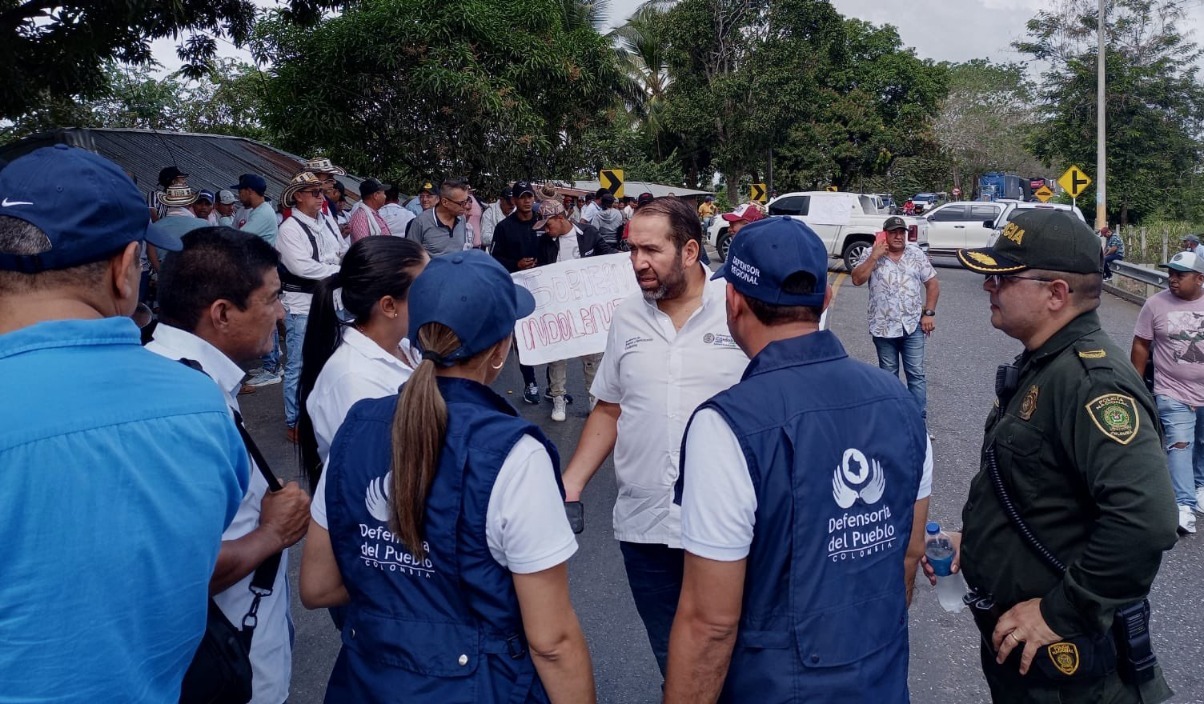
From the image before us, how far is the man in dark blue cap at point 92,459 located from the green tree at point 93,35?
7.69 metres

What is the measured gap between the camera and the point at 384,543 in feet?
6.14

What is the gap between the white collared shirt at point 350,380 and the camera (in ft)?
8.79

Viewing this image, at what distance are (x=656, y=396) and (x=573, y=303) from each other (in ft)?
13.5

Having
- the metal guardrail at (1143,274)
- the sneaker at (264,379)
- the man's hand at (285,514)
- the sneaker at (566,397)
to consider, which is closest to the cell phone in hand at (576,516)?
the man's hand at (285,514)

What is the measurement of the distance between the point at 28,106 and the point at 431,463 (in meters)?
10.7

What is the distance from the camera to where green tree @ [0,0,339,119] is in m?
8.51

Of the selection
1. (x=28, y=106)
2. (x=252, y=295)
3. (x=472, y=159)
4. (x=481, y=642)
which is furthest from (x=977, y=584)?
(x=472, y=159)

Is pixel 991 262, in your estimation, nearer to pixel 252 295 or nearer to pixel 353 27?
pixel 252 295

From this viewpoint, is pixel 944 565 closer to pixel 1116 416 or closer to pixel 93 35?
pixel 1116 416

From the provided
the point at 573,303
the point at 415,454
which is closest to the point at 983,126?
the point at 573,303

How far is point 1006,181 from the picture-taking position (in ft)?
154

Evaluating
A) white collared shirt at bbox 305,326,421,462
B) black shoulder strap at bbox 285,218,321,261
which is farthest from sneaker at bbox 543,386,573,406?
white collared shirt at bbox 305,326,421,462

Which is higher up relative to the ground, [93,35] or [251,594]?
[93,35]

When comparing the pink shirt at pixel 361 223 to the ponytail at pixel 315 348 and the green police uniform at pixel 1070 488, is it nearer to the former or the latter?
the ponytail at pixel 315 348
